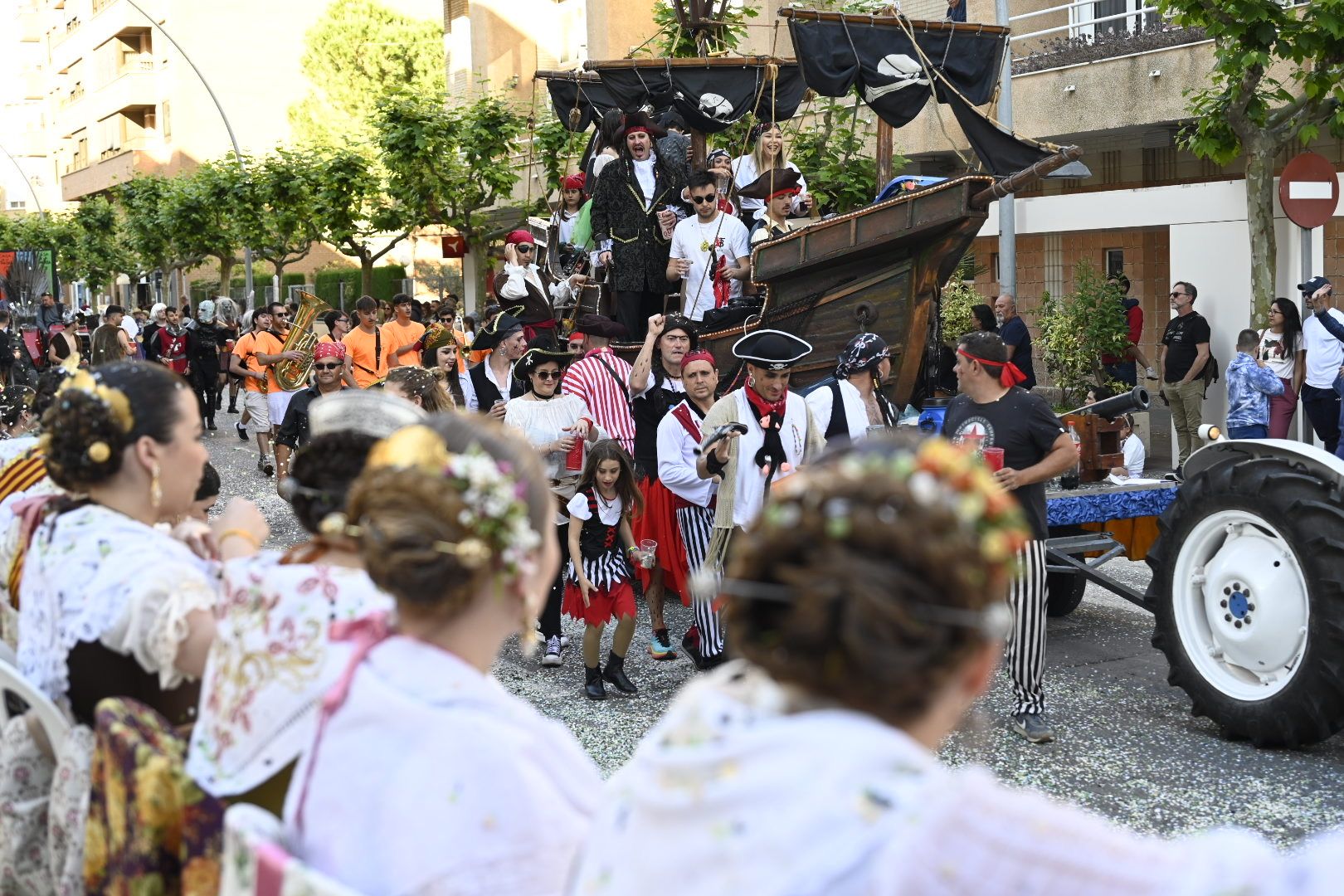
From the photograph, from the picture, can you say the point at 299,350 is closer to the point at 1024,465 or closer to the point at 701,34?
the point at 701,34

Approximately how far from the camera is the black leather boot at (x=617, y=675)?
24.3 feet

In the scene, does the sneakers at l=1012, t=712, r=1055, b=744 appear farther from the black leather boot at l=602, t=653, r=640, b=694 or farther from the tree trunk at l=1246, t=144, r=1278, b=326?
the tree trunk at l=1246, t=144, r=1278, b=326

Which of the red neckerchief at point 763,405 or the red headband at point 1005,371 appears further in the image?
the red neckerchief at point 763,405

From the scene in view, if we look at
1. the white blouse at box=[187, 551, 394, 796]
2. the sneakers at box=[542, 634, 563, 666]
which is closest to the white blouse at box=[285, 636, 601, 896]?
the white blouse at box=[187, 551, 394, 796]

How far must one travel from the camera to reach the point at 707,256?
1181 cm

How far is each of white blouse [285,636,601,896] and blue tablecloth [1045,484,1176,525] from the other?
5.68 metres

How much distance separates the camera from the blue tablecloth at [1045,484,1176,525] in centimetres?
767

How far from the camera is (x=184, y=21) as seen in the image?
176ft

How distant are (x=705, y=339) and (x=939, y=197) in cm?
201

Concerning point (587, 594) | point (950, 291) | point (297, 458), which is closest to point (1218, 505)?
point (587, 594)

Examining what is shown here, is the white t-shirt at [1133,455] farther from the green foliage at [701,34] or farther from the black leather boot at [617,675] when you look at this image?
the green foliage at [701,34]

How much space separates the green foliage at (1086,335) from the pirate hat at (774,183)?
5.02 metres

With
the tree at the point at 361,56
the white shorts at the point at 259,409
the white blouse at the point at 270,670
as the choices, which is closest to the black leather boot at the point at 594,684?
the white blouse at the point at 270,670

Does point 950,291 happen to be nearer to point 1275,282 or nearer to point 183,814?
point 1275,282
